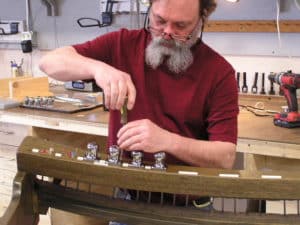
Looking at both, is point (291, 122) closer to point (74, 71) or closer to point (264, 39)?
point (264, 39)

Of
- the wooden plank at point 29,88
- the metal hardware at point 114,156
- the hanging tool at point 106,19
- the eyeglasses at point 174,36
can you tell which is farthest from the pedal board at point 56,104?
the metal hardware at point 114,156

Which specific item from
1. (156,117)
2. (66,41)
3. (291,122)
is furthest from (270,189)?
(66,41)

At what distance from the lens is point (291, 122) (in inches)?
64.6

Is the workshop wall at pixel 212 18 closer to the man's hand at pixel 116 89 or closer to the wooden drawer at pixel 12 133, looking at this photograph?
the wooden drawer at pixel 12 133

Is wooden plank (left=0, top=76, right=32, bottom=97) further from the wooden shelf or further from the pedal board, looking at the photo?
the wooden shelf

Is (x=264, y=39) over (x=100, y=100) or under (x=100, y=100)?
over

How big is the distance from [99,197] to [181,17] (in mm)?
555

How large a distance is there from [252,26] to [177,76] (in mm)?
1161

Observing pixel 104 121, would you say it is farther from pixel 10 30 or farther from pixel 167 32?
pixel 10 30

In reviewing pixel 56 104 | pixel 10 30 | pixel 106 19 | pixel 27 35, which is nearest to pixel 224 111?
pixel 56 104

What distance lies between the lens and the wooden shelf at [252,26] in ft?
6.86

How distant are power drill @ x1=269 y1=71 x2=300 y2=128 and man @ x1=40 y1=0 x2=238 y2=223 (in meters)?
0.60

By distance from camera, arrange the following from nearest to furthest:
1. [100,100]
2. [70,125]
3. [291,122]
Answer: [291,122], [70,125], [100,100]

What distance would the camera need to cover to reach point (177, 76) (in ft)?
3.86
